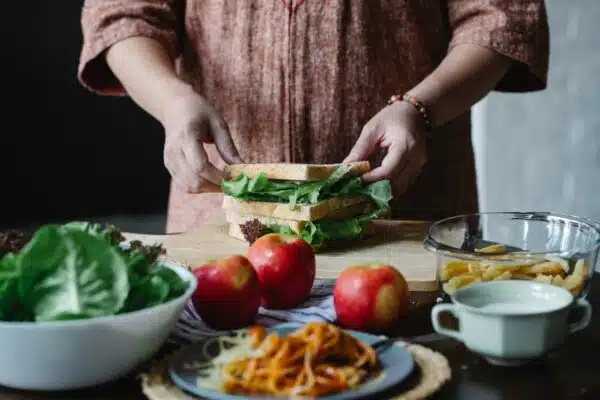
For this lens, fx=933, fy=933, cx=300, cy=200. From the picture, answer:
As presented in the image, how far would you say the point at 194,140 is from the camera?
5.14ft

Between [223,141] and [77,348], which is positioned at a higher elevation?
[223,141]

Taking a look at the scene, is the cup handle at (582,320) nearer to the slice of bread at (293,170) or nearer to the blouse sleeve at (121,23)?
the slice of bread at (293,170)

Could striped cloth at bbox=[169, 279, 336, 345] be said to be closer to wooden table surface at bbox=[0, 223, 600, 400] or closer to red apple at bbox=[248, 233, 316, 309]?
red apple at bbox=[248, 233, 316, 309]

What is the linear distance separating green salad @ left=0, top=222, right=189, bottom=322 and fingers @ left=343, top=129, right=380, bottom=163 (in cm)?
72

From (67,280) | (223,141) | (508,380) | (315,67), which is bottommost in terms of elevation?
(508,380)

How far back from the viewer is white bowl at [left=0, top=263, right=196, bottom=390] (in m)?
0.84

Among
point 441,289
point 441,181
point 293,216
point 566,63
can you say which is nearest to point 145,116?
point 566,63

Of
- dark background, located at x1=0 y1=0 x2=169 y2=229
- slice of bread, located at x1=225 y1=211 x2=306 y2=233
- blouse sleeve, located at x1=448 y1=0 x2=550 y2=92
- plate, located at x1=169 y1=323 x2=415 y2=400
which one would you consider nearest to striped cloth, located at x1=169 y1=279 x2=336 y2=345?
plate, located at x1=169 y1=323 x2=415 y2=400

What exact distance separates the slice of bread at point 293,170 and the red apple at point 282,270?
1.08ft

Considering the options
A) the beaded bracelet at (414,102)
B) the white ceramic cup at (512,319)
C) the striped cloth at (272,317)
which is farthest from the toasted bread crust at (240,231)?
the white ceramic cup at (512,319)

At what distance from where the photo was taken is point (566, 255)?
3.59 feet

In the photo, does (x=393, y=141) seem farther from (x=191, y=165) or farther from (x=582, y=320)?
(x=582, y=320)

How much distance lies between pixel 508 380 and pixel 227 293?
0.33 m

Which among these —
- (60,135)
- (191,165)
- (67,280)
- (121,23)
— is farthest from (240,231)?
(60,135)
